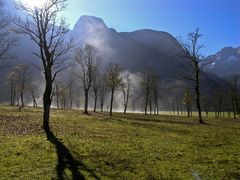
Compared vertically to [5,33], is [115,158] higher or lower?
lower

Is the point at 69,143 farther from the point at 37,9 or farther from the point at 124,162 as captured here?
the point at 37,9

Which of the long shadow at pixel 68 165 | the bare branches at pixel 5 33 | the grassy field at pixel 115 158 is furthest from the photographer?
the bare branches at pixel 5 33

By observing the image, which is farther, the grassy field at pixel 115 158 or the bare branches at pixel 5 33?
the bare branches at pixel 5 33

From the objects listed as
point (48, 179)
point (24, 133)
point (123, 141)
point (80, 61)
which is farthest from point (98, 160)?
point (80, 61)

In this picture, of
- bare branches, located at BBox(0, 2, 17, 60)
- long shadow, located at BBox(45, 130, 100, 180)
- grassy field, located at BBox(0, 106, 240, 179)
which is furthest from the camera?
bare branches, located at BBox(0, 2, 17, 60)

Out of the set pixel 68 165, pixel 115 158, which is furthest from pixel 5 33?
pixel 68 165

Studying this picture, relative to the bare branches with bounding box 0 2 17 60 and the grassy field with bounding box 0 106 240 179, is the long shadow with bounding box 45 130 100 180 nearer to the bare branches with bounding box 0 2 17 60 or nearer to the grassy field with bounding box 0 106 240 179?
the grassy field with bounding box 0 106 240 179

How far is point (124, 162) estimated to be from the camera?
20375 mm

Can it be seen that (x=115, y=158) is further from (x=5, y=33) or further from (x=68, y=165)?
(x=5, y=33)

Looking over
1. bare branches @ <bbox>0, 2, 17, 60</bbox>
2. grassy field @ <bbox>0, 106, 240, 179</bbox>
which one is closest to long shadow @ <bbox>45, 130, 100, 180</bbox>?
grassy field @ <bbox>0, 106, 240, 179</bbox>

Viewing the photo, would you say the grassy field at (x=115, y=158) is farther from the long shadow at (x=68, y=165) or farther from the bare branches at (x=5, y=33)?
the bare branches at (x=5, y=33)

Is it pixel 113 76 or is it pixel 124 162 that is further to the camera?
pixel 113 76

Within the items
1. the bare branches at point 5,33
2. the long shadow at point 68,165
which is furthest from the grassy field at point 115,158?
the bare branches at point 5,33

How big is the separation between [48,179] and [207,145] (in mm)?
17759
